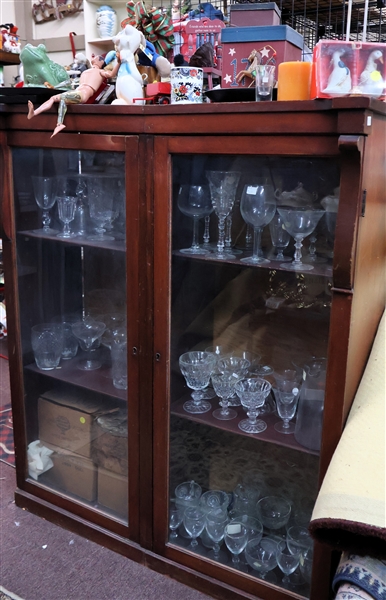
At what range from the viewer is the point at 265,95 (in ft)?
4.11

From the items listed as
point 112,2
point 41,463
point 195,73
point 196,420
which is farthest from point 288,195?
point 112,2

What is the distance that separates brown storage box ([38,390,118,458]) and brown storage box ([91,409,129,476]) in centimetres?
2

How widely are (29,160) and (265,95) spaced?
0.81 meters

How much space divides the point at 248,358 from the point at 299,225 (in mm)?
425

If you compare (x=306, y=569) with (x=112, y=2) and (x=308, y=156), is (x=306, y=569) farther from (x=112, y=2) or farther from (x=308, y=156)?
(x=112, y=2)

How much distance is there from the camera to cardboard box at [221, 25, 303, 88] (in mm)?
1367

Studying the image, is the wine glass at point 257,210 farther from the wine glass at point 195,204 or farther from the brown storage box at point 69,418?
the brown storage box at point 69,418

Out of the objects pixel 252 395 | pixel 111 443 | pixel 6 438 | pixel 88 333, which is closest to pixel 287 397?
pixel 252 395

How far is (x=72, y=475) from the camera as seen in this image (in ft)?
6.14

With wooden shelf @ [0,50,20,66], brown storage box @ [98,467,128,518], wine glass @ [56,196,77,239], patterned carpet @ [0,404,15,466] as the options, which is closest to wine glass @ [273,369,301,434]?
brown storage box @ [98,467,128,518]

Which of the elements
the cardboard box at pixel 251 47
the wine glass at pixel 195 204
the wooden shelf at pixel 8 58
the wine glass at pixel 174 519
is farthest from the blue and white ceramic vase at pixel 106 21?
the wine glass at pixel 174 519

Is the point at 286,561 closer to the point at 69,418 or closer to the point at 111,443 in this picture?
the point at 111,443

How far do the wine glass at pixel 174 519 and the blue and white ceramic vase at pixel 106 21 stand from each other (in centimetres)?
311

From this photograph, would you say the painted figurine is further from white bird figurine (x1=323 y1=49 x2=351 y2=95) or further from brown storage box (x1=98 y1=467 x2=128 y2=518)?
brown storage box (x1=98 y1=467 x2=128 y2=518)
